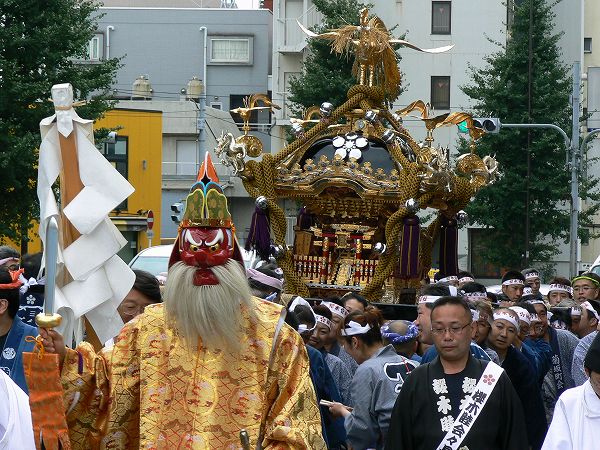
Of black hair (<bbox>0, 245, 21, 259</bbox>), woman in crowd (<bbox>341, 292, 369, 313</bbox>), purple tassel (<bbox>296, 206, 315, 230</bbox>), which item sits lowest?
woman in crowd (<bbox>341, 292, 369, 313</bbox>)

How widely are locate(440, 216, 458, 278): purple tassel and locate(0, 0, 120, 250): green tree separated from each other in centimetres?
715

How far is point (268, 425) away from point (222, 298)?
0.54 metres

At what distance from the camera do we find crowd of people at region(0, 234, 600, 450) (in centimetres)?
530

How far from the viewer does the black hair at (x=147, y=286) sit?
6887 mm

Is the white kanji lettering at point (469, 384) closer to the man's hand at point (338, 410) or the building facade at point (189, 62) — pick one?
the man's hand at point (338, 410)

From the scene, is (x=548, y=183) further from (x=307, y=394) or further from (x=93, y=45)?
(x=307, y=394)

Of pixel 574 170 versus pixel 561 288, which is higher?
pixel 574 170

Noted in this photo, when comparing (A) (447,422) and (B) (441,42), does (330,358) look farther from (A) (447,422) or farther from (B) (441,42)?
(B) (441,42)

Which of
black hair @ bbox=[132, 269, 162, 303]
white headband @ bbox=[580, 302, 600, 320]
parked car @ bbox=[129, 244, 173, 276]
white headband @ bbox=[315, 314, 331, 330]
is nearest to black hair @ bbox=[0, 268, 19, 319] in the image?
black hair @ bbox=[132, 269, 162, 303]

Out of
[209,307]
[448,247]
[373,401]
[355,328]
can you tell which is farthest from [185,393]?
[448,247]

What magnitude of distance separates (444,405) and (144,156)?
106ft

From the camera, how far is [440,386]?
6.21 m

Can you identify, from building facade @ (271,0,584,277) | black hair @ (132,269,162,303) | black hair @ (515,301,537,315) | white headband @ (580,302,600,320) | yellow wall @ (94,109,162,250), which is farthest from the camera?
building facade @ (271,0,584,277)

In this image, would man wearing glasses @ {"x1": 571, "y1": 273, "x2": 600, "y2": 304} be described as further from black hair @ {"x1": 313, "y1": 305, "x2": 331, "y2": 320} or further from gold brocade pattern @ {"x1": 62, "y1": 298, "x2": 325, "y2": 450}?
gold brocade pattern @ {"x1": 62, "y1": 298, "x2": 325, "y2": 450}
